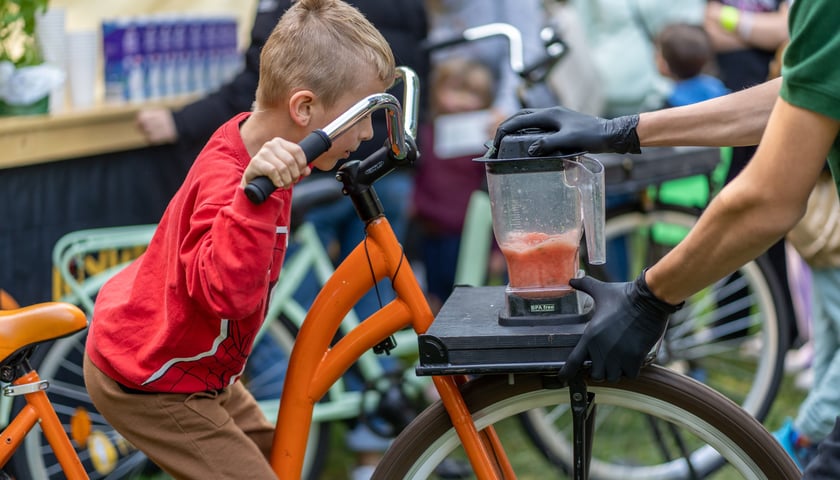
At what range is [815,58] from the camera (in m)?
1.79

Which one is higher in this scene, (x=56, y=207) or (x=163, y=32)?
(x=163, y=32)

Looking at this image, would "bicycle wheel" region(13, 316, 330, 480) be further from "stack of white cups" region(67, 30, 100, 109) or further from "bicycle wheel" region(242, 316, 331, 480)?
"stack of white cups" region(67, 30, 100, 109)

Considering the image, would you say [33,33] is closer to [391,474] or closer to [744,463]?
[391,474]

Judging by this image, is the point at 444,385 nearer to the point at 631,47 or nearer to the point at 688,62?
the point at 688,62

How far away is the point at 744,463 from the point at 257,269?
105cm

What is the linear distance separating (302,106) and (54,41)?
6.60ft

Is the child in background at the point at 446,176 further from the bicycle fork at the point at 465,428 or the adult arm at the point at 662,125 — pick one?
the bicycle fork at the point at 465,428

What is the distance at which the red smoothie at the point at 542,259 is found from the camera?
7.75 ft

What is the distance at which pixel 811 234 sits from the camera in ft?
11.7

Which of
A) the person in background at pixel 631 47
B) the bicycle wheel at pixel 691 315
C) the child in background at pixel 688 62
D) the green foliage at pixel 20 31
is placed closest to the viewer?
the green foliage at pixel 20 31

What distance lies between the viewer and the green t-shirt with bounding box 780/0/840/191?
69.7 inches

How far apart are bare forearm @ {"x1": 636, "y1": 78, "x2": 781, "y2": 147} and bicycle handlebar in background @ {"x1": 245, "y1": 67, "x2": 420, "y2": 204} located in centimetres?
50

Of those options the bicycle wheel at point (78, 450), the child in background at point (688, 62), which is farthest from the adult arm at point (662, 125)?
the child in background at point (688, 62)

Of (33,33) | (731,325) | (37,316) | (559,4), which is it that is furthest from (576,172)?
(559,4)
